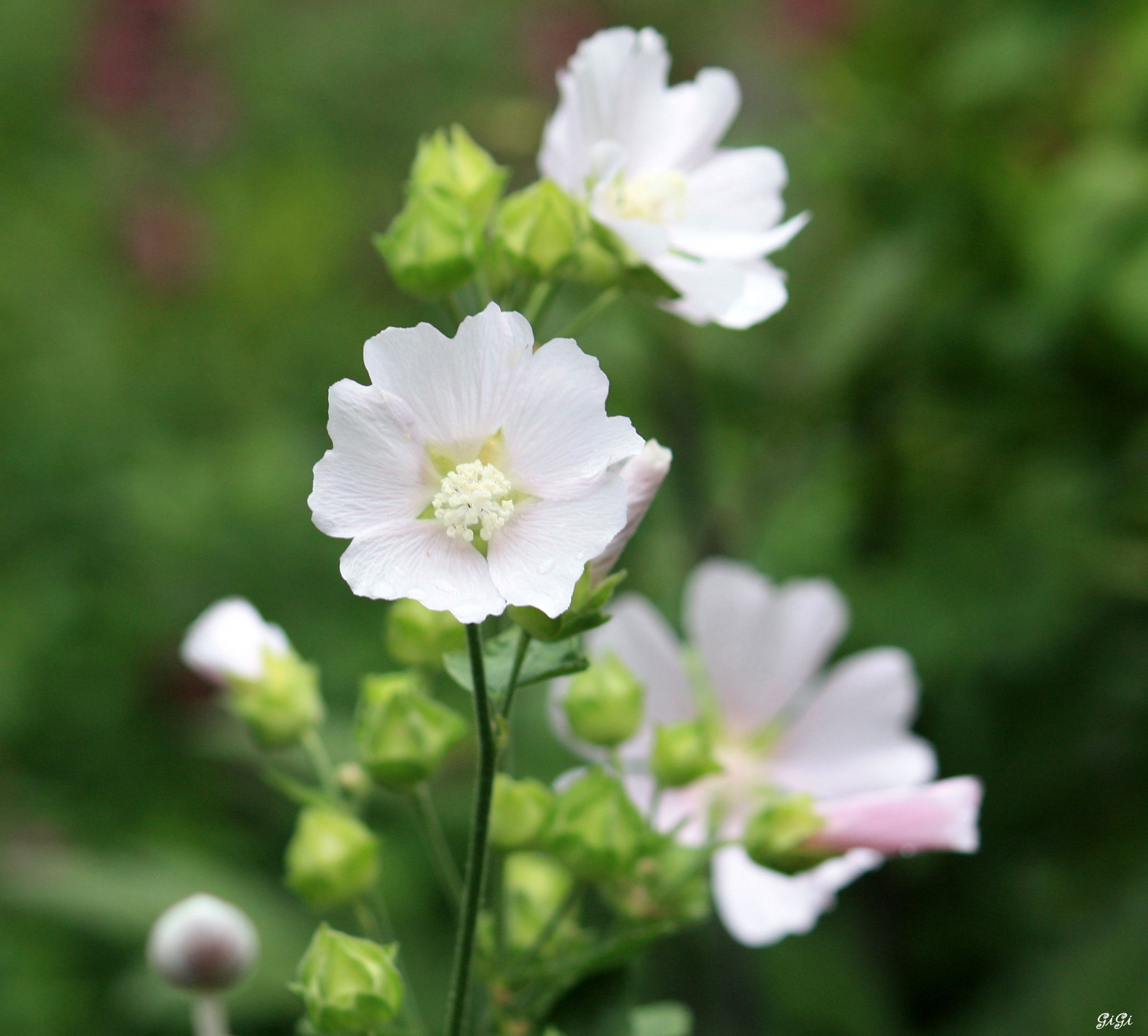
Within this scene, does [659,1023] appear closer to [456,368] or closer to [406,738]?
[406,738]

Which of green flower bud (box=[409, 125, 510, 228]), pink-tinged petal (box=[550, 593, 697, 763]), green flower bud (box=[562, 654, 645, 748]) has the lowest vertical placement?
green flower bud (box=[562, 654, 645, 748])

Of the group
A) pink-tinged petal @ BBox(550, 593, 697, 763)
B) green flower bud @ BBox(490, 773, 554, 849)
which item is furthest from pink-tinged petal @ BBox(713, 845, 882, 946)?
green flower bud @ BBox(490, 773, 554, 849)

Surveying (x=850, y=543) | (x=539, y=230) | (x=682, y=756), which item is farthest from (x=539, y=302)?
(x=850, y=543)

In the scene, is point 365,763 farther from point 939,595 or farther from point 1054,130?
point 1054,130

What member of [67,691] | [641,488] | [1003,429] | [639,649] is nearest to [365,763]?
[641,488]

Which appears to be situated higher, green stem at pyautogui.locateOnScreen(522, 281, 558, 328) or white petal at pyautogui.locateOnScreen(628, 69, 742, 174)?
white petal at pyautogui.locateOnScreen(628, 69, 742, 174)

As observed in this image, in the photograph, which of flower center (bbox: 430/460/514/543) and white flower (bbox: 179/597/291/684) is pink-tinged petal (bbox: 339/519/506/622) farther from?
white flower (bbox: 179/597/291/684)

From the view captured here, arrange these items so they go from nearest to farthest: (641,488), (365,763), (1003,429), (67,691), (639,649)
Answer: (641,488) < (365,763) < (639,649) < (1003,429) < (67,691)
